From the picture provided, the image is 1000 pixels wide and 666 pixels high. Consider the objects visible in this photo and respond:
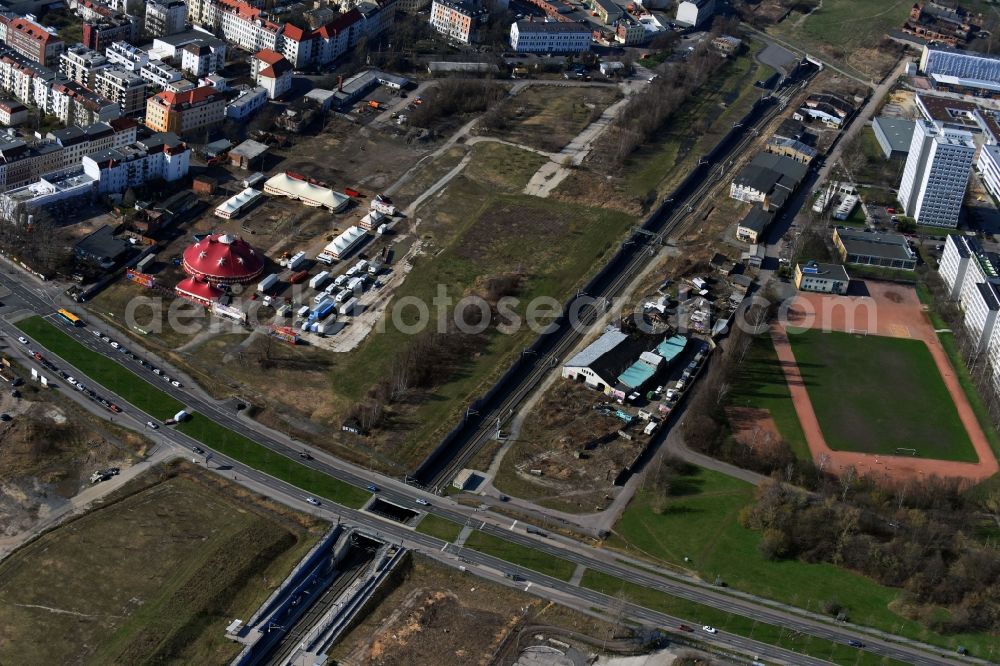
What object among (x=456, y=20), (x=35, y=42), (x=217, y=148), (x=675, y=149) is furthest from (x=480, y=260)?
(x=35, y=42)

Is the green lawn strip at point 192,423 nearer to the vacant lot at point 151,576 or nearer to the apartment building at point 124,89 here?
the vacant lot at point 151,576

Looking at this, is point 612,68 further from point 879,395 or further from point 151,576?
point 151,576

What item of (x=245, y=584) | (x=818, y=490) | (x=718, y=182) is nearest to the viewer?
(x=245, y=584)

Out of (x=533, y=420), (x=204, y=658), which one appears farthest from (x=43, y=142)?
(x=204, y=658)

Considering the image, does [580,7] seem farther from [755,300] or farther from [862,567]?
[862,567]

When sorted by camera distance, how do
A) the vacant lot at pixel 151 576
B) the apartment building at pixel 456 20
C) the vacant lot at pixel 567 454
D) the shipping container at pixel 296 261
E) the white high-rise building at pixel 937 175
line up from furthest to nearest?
1. the apartment building at pixel 456 20
2. the white high-rise building at pixel 937 175
3. the shipping container at pixel 296 261
4. the vacant lot at pixel 567 454
5. the vacant lot at pixel 151 576

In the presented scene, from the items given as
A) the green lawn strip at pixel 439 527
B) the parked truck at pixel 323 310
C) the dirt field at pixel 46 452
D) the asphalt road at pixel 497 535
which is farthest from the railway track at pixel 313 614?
the parked truck at pixel 323 310
